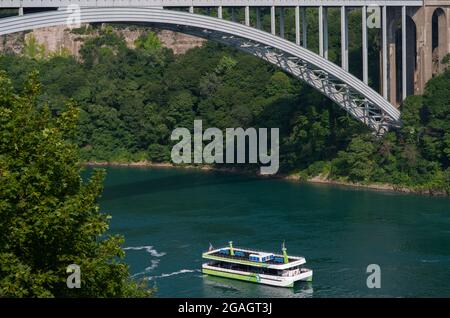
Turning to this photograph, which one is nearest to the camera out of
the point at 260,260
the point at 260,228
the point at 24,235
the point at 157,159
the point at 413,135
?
the point at 24,235

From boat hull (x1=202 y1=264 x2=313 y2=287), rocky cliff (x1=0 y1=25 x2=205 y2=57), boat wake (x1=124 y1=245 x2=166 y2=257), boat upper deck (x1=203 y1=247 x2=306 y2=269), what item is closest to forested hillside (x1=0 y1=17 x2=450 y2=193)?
rocky cliff (x1=0 y1=25 x2=205 y2=57)

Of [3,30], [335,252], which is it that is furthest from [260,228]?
[3,30]

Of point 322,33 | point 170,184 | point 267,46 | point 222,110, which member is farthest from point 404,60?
point 222,110

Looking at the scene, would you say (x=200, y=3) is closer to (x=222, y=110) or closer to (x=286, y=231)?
(x=286, y=231)

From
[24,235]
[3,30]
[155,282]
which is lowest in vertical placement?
[155,282]

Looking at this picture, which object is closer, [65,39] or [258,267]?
[258,267]

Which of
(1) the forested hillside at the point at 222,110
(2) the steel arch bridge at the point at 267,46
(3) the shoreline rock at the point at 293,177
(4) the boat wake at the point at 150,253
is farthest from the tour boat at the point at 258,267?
(1) the forested hillside at the point at 222,110

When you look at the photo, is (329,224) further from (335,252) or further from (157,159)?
(157,159)

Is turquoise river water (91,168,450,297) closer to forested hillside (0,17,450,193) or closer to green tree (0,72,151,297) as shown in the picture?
forested hillside (0,17,450,193)
